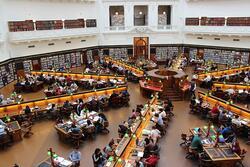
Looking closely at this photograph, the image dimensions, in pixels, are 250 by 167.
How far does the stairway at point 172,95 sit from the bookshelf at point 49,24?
41.6ft

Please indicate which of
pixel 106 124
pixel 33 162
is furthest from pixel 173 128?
pixel 33 162

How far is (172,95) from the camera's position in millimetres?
14984

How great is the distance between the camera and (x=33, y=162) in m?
8.78

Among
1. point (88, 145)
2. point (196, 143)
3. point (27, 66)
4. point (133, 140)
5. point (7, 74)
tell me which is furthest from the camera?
point (27, 66)

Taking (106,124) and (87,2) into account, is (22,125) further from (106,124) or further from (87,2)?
(87,2)

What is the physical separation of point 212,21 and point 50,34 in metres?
16.0

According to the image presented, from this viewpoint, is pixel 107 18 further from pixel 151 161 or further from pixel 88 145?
pixel 151 161

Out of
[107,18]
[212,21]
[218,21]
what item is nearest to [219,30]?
[218,21]

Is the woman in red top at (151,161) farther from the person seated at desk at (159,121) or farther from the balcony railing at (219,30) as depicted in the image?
the balcony railing at (219,30)

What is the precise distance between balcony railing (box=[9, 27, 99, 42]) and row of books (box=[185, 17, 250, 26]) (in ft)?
34.1

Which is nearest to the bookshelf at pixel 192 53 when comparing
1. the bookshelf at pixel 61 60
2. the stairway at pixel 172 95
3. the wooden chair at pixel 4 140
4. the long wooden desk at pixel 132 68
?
the long wooden desk at pixel 132 68

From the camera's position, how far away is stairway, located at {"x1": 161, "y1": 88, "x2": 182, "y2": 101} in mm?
14844

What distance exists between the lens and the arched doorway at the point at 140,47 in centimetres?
2598

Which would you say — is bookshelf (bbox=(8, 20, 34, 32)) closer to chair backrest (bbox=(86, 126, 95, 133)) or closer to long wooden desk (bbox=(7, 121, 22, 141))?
long wooden desk (bbox=(7, 121, 22, 141))
